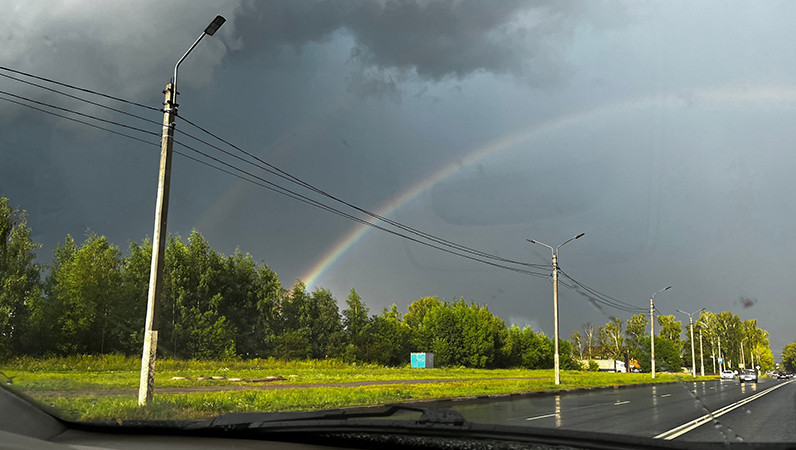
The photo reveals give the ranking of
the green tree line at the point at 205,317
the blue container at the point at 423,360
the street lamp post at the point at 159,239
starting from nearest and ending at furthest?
the street lamp post at the point at 159,239, the green tree line at the point at 205,317, the blue container at the point at 423,360

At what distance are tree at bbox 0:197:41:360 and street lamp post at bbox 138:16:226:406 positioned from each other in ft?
63.9

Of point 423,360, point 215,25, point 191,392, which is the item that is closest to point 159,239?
point 215,25

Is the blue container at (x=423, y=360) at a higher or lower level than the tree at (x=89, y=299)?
lower

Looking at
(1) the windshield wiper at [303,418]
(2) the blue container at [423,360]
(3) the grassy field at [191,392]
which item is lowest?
(2) the blue container at [423,360]

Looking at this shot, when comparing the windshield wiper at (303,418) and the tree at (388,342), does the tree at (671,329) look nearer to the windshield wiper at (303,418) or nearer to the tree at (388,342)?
the tree at (388,342)

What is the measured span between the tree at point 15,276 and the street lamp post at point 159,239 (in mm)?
19470

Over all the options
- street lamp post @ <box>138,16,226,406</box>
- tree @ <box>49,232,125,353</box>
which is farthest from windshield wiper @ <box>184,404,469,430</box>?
tree @ <box>49,232,125,353</box>

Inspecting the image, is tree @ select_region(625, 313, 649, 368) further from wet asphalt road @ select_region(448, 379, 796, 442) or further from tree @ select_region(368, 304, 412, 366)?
wet asphalt road @ select_region(448, 379, 796, 442)

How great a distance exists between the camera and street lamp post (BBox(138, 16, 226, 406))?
12031 mm

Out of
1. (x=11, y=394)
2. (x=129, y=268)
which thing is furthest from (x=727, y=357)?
(x=11, y=394)

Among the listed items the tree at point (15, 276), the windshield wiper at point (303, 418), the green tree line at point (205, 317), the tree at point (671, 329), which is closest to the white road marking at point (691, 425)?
the windshield wiper at point (303, 418)

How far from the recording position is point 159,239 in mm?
13227

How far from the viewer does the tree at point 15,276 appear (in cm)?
3073

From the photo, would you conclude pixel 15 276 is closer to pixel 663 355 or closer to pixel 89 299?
pixel 89 299
